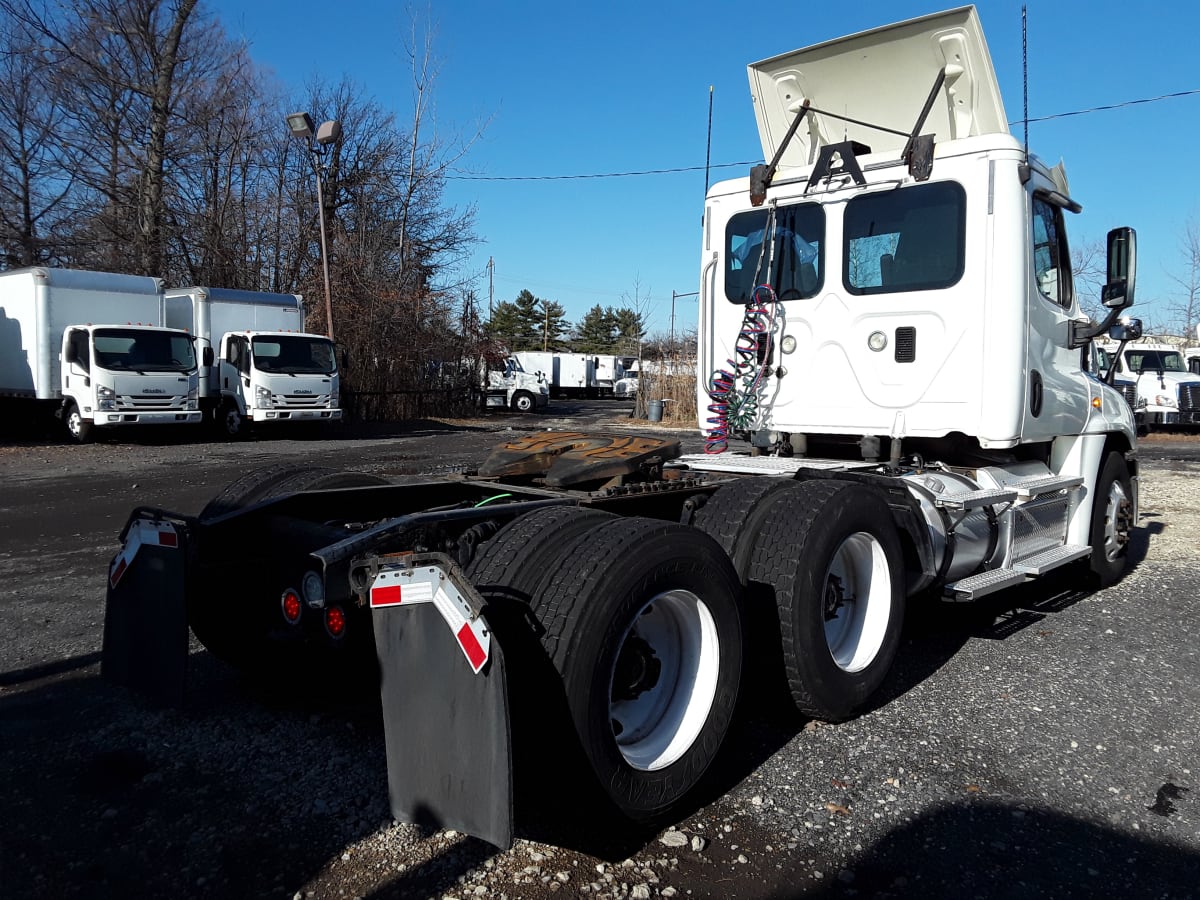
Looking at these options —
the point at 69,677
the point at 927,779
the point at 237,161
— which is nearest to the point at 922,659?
the point at 927,779

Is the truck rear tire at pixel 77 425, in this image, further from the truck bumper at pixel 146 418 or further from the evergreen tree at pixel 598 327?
the evergreen tree at pixel 598 327

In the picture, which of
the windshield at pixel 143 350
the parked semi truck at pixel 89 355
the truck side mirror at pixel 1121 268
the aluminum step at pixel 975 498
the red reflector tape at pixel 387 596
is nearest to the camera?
the red reflector tape at pixel 387 596

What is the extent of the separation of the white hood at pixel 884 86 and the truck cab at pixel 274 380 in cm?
1615

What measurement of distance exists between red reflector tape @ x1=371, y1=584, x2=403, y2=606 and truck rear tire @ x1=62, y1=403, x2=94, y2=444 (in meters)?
18.2

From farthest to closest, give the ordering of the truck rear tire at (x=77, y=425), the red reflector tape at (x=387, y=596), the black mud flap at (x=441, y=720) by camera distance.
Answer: the truck rear tire at (x=77, y=425) → the red reflector tape at (x=387, y=596) → the black mud flap at (x=441, y=720)

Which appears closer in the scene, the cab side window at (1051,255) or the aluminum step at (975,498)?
the aluminum step at (975,498)

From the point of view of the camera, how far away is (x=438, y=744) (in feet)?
8.45

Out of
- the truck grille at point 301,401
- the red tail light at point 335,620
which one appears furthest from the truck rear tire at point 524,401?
the red tail light at point 335,620

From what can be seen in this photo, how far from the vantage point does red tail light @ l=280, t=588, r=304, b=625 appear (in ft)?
10.1

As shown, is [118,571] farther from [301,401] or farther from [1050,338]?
[301,401]

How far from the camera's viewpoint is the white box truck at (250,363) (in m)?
20.3

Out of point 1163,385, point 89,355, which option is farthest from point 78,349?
point 1163,385

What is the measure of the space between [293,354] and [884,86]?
17.4 metres

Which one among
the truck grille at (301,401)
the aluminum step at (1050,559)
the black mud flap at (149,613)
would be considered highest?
the truck grille at (301,401)
